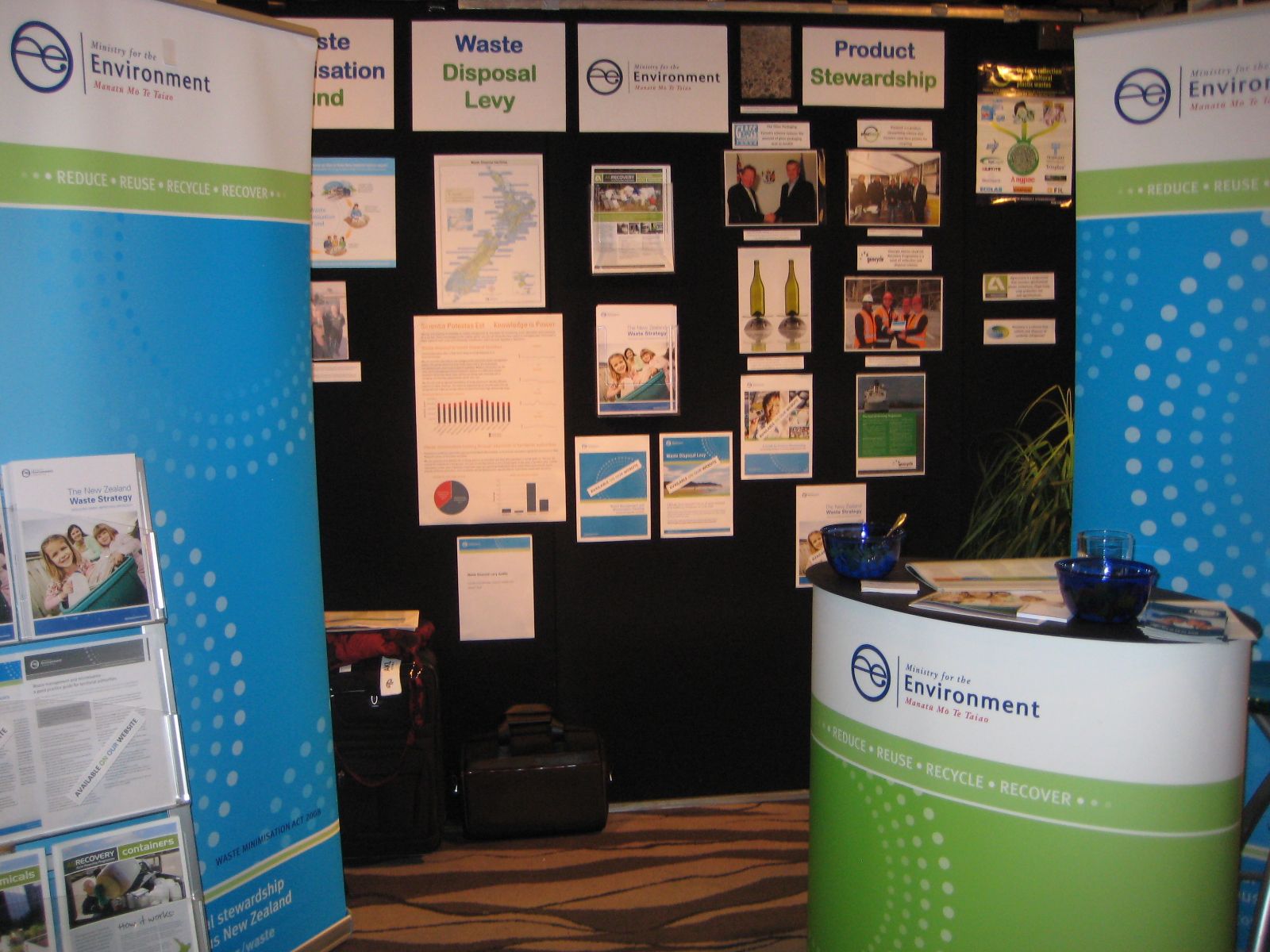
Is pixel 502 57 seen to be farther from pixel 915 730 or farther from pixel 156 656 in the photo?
pixel 915 730

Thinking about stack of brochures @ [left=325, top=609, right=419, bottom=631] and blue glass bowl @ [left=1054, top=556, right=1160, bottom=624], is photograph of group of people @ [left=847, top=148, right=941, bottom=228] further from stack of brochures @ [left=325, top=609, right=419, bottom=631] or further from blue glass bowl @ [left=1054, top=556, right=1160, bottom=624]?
stack of brochures @ [left=325, top=609, right=419, bottom=631]

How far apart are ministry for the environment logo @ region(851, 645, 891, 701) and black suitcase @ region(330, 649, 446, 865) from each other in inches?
62.9

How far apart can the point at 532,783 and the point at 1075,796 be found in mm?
1887

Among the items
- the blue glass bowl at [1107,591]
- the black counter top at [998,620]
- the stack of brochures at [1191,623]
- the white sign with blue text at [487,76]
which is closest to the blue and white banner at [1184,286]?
the black counter top at [998,620]

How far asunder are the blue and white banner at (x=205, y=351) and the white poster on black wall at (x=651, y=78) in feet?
4.14

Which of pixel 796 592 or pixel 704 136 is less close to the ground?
pixel 704 136

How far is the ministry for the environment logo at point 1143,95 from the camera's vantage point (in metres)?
2.19

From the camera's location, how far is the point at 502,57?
126 inches

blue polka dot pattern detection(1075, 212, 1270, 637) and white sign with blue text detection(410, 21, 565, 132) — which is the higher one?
white sign with blue text detection(410, 21, 565, 132)

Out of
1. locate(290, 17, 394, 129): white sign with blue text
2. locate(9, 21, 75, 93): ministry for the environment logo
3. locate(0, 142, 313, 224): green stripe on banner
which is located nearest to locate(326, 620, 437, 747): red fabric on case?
locate(0, 142, 313, 224): green stripe on banner

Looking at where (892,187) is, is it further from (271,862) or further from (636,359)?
(271,862)

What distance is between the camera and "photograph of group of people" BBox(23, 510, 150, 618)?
174cm

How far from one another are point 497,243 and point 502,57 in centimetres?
61

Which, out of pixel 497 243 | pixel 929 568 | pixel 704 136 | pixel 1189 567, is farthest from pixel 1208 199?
pixel 497 243
